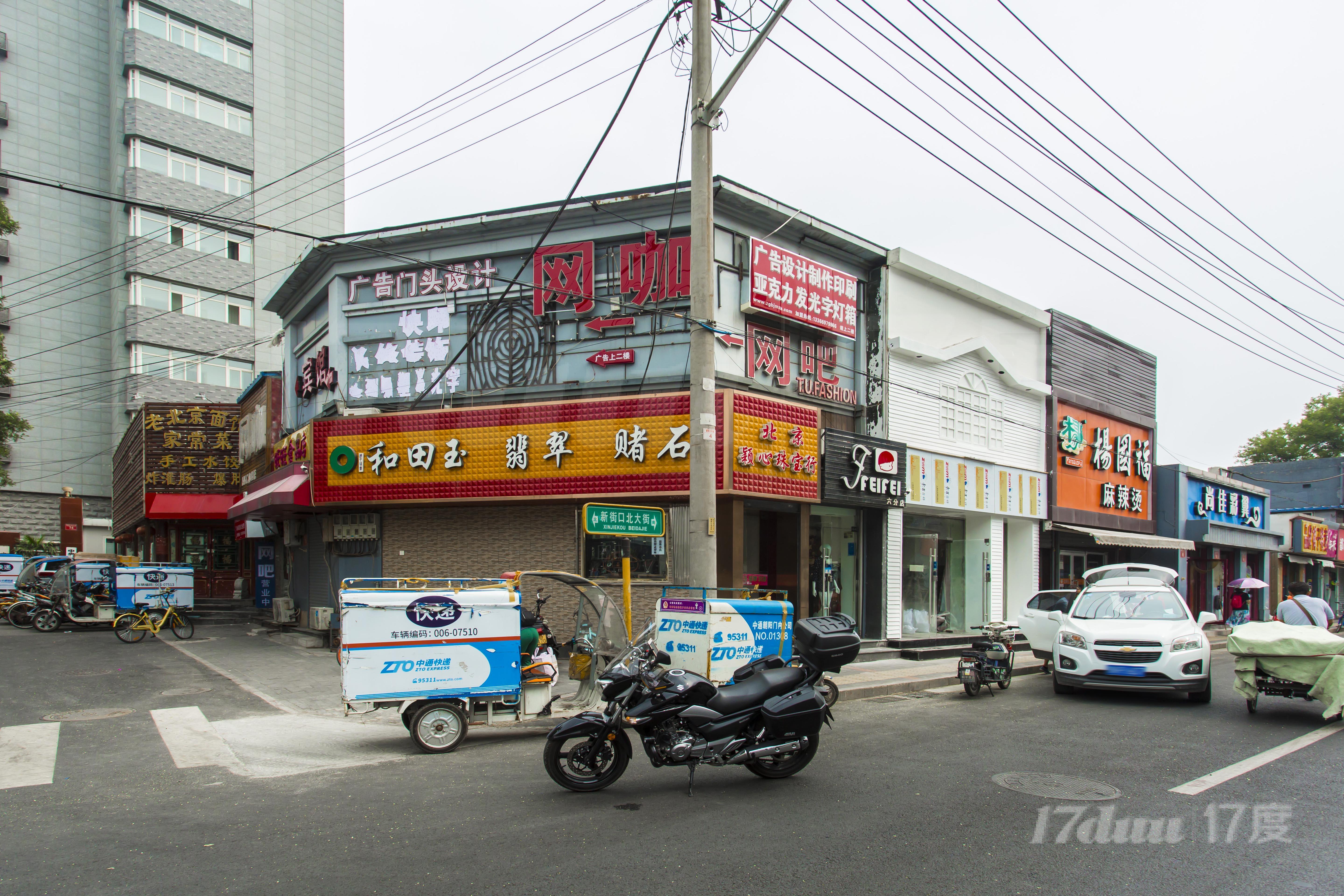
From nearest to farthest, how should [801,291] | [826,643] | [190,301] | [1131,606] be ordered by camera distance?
[826,643], [1131,606], [801,291], [190,301]

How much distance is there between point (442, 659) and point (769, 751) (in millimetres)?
3641

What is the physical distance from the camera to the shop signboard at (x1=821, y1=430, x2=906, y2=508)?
16641 millimetres

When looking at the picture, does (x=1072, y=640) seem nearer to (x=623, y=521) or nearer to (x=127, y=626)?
(x=623, y=521)

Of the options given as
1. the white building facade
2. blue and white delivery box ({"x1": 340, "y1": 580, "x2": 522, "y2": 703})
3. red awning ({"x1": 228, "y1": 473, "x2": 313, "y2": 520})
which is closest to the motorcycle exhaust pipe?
blue and white delivery box ({"x1": 340, "y1": 580, "x2": 522, "y2": 703})

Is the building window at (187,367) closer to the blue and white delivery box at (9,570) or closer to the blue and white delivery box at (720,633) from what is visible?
the blue and white delivery box at (9,570)

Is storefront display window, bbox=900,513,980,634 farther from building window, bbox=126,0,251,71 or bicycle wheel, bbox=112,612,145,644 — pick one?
building window, bbox=126,0,251,71

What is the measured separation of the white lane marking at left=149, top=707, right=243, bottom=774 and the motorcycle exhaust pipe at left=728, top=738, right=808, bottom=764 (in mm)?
4493

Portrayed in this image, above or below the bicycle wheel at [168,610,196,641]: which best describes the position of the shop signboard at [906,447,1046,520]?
above

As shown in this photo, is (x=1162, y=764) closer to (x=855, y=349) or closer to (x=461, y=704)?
(x=461, y=704)

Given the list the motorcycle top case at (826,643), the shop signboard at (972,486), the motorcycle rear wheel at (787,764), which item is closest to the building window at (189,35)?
the shop signboard at (972,486)

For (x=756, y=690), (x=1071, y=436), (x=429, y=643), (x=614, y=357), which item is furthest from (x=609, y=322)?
(x=1071, y=436)

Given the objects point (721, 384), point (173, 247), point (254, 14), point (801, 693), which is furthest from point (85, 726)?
point (254, 14)

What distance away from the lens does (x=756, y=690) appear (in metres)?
7.11

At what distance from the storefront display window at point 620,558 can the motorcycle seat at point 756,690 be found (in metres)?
8.11
